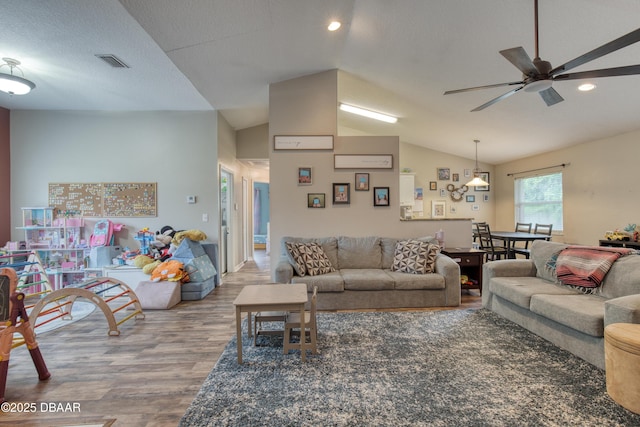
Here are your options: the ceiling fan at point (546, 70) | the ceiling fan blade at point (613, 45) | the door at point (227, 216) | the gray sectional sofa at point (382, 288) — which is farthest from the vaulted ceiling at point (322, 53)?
the gray sectional sofa at point (382, 288)

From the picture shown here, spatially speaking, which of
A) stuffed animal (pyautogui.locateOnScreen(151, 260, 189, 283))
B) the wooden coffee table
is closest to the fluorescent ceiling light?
the wooden coffee table

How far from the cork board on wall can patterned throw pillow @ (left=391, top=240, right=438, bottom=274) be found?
12.8 ft

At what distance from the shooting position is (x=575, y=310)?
2.26 meters

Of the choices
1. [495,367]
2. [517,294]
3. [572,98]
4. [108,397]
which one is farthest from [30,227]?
[572,98]

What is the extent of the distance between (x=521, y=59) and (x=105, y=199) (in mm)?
5601

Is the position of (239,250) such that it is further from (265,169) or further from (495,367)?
(495,367)

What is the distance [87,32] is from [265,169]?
4766 millimetres

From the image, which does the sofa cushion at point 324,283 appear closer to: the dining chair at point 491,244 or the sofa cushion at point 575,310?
the sofa cushion at point 575,310

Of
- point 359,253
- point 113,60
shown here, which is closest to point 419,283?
point 359,253

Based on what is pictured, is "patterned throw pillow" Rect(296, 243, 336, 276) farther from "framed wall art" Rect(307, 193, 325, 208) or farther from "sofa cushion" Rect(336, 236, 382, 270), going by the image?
"framed wall art" Rect(307, 193, 325, 208)

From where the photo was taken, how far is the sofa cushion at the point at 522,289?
2.74m

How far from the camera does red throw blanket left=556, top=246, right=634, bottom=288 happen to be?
8.59ft

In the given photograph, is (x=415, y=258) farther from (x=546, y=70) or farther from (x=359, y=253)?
(x=546, y=70)

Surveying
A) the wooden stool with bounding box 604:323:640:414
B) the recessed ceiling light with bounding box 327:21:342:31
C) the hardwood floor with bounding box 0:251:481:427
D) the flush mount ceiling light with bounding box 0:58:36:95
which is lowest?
the hardwood floor with bounding box 0:251:481:427
